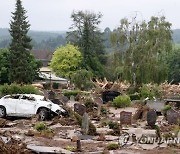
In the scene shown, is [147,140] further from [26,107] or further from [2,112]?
[2,112]

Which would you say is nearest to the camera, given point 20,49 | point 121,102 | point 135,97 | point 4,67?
point 121,102

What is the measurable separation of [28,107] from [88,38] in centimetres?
5137

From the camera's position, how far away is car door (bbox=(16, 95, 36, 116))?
23.3 meters

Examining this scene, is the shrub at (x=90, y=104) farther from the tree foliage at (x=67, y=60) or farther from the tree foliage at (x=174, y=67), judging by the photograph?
the tree foliage at (x=174, y=67)

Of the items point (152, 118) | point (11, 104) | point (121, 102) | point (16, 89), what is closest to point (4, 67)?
point (16, 89)

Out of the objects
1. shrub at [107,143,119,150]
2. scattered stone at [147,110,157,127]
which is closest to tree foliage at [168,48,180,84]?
scattered stone at [147,110,157,127]

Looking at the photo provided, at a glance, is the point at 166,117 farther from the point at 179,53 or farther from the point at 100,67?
the point at 179,53

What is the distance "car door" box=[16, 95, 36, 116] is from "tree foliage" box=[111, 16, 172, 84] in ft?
84.9

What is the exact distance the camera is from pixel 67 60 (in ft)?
239

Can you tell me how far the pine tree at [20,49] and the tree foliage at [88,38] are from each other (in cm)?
1265

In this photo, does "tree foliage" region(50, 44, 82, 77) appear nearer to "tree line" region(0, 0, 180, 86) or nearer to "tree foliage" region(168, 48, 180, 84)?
"tree line" region(0, 0, 180, 86)

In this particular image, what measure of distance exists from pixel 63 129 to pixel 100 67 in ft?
184

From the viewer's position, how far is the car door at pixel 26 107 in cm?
2327

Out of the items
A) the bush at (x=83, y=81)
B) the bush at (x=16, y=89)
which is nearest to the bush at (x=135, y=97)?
the bush at (x=16, y=89)
